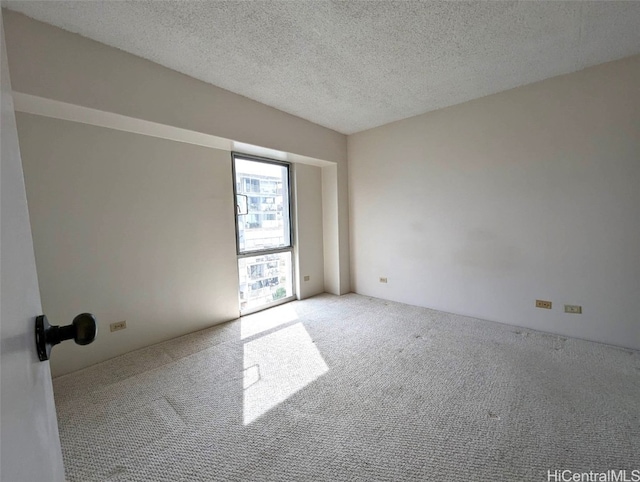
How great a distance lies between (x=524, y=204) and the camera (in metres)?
2.83

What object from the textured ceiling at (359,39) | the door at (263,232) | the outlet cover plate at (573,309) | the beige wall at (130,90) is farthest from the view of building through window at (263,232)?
the outlet cover plate at (573,309)

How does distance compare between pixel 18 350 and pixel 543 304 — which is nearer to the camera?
pixel 18 350

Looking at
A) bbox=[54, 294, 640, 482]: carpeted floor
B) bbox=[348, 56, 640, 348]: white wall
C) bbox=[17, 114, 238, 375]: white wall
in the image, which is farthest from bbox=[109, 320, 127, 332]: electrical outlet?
bbox=[348, 56, 640, 348]: white wall

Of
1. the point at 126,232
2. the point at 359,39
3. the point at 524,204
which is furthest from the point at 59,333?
the point at 524,204

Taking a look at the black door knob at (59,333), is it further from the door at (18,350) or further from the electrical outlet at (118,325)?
the electrical outlet at (118,325)

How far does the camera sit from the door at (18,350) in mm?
420

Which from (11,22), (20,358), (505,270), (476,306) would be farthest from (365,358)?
(11,22)

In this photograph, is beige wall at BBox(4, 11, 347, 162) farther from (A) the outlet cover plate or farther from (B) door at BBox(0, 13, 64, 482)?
(A) the outlet cover plate

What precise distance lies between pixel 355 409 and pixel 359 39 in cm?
265

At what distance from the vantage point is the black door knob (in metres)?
0.58

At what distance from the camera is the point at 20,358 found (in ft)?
1.58

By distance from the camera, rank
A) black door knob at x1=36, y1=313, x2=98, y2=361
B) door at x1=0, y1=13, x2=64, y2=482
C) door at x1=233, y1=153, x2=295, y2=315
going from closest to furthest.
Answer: door at x1=0, y1=13, x2=64, y2=482
black door knob at x1=36, y1=313, x2=98, y2=361
door at x1=233, y1=153, x2=295, y2=315

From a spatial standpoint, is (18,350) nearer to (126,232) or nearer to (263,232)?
(126,232)

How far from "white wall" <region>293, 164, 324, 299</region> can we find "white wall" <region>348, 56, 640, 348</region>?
952 mm
